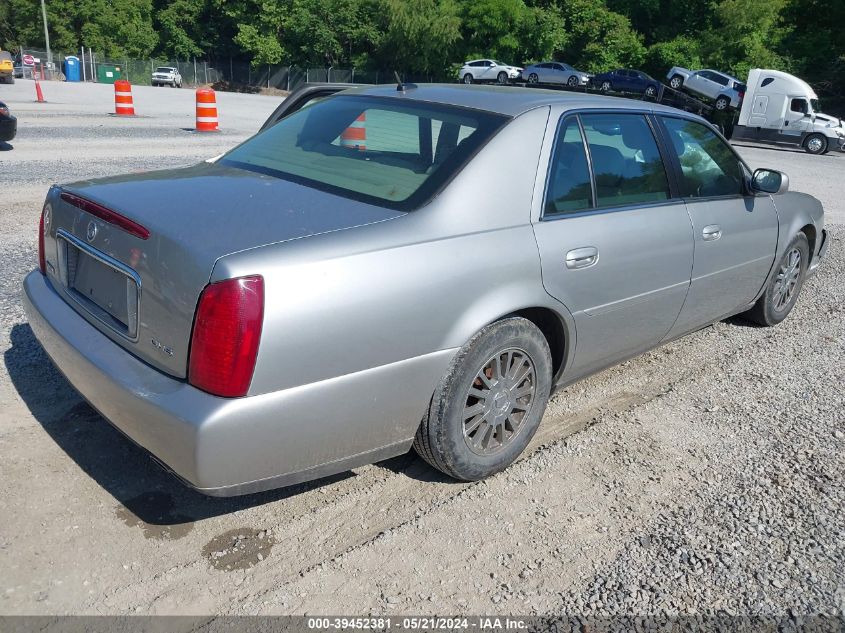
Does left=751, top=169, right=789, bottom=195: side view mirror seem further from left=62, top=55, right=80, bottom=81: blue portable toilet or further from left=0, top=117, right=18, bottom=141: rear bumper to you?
left=62, top=55, right=80, bottom=81: blue portable toilet

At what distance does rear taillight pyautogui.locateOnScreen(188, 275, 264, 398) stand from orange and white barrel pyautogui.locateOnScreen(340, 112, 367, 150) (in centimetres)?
136

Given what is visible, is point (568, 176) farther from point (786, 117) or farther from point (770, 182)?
point (786, 117)

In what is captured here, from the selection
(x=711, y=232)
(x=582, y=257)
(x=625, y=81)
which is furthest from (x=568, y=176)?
(x=625, y=81)

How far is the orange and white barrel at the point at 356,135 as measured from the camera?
3561mm

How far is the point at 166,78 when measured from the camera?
54625 mm

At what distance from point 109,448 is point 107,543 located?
2.29 feet

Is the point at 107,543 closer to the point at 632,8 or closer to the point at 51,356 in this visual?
the point at 51,356

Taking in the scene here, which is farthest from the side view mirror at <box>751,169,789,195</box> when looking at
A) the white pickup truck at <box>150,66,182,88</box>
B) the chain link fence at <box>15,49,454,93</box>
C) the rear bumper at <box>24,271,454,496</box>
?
the white pickup truck at <box>150,66,182,88</box>

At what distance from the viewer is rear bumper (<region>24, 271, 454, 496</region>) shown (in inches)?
95.3

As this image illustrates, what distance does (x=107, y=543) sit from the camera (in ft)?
9.00

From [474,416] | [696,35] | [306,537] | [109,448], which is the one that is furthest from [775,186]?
[696,35]

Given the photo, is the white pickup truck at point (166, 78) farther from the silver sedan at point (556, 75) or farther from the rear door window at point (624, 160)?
the rear door window at point (624, 160)

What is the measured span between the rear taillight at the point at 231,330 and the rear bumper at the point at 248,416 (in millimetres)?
74

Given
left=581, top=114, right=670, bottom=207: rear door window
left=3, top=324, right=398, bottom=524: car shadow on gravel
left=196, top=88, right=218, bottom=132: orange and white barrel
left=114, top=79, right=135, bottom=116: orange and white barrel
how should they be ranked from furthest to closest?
left=114, top=79, right=135, bottom=116: orange and white barrel
left=196, top=88, right=218, bottom=132: orange and white barrel
left=581, top=114, right=670, bottom=207: rear door window
left=3, top=324, right=398, bottom=524: car shadow on gravel
